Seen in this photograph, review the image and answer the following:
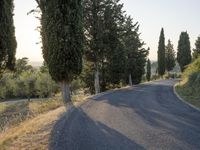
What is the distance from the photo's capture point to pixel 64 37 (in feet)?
84.9

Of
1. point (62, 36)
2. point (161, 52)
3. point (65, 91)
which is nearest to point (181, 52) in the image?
point (161, 52)

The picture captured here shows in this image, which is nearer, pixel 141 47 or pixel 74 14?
pixel 74 14

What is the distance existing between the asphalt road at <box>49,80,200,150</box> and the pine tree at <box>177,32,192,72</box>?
7147cm

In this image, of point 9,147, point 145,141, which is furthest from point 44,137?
point 145,141

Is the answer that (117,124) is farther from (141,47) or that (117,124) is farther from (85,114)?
(141,47)

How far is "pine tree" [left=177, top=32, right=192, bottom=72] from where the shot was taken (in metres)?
89.3

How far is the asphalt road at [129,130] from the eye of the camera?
1130 centimetres

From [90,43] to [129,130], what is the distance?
104ft

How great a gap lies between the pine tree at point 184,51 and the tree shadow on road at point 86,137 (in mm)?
75407

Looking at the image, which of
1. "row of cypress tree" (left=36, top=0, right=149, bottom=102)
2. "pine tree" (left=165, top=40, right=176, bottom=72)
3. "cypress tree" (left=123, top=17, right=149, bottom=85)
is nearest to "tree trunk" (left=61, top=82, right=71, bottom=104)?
"row of cypress tree" (left=36, top=0, right=149, bottom=102)

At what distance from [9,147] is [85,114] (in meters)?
6.50

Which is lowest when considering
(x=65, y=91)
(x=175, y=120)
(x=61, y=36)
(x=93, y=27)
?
(x=175, y=120)

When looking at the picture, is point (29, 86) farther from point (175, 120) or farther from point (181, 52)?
point (175, 120)

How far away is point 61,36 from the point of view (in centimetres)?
2569
